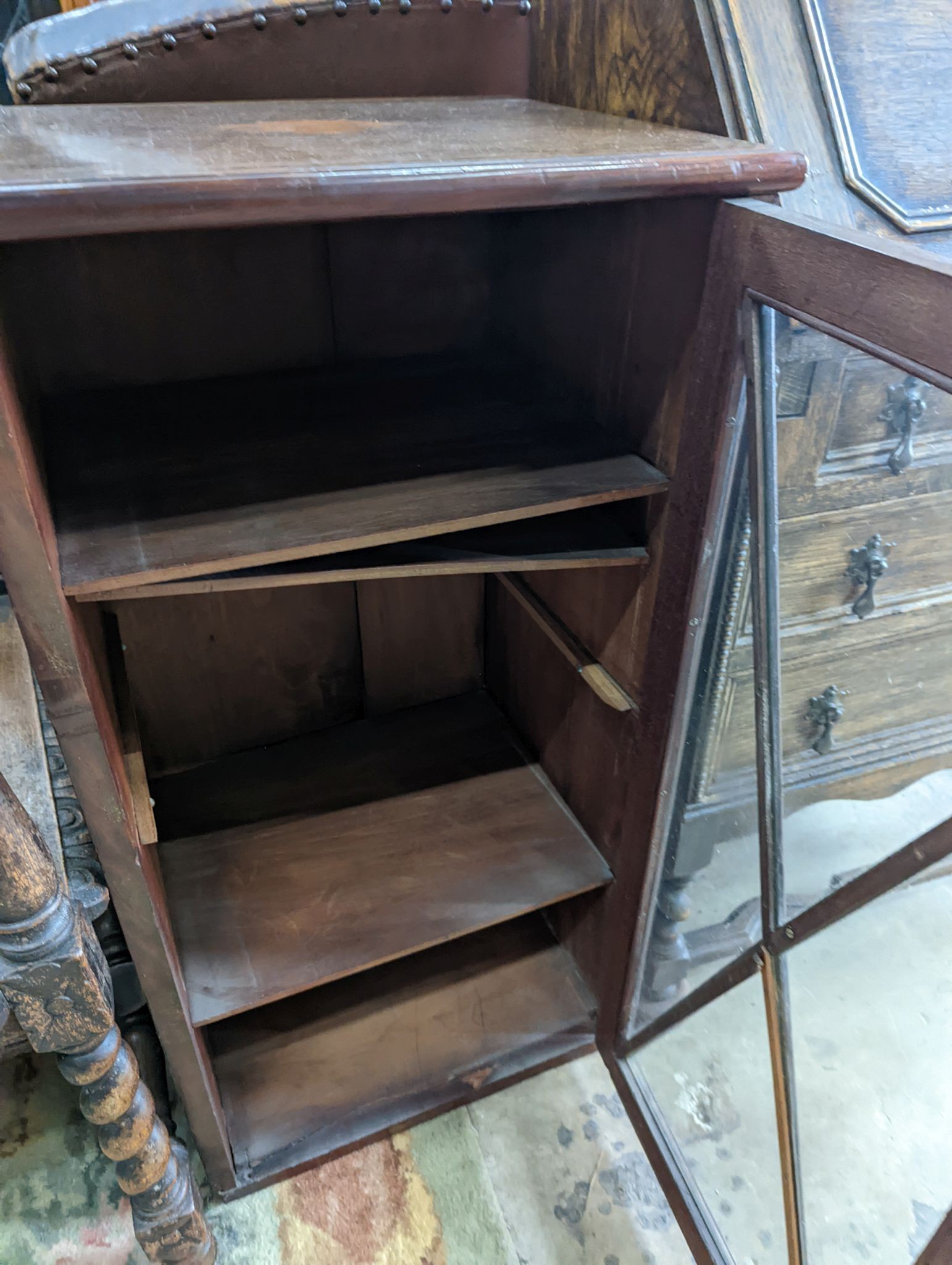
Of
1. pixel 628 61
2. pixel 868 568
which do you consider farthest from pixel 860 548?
pixel 628 61

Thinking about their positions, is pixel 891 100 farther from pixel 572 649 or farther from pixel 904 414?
pixel 572 649

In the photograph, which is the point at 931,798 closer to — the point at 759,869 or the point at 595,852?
the point at 759,869

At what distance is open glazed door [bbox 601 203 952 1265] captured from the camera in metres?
0.60

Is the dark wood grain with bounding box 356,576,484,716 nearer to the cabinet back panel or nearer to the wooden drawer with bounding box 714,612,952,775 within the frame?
the cabinet back panel

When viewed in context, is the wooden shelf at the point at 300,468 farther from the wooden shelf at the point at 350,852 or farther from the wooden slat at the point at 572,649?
the wooden shelf at the point at 350,852

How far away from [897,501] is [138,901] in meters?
0.74

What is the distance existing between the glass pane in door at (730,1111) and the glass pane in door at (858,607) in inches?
8.3

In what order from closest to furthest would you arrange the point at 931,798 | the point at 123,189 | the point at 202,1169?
1. the point at 123,189
2. the point at 931,798
3. the point at 202,1169

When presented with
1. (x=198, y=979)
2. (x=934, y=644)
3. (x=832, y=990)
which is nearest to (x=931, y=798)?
(x=934, y=644)

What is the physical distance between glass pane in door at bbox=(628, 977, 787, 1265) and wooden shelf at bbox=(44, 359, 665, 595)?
554 millimetres

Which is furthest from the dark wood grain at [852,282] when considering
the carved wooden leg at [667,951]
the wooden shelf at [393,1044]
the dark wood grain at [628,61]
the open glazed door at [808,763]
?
the wooden shelf at [393,1044]

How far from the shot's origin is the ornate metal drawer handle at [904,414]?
55 cm

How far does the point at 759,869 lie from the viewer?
79 centimetres

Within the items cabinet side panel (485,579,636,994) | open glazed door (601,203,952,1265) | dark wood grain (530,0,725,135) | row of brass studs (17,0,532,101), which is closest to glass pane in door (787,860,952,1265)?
open glazed door (601,203,952,1265)
